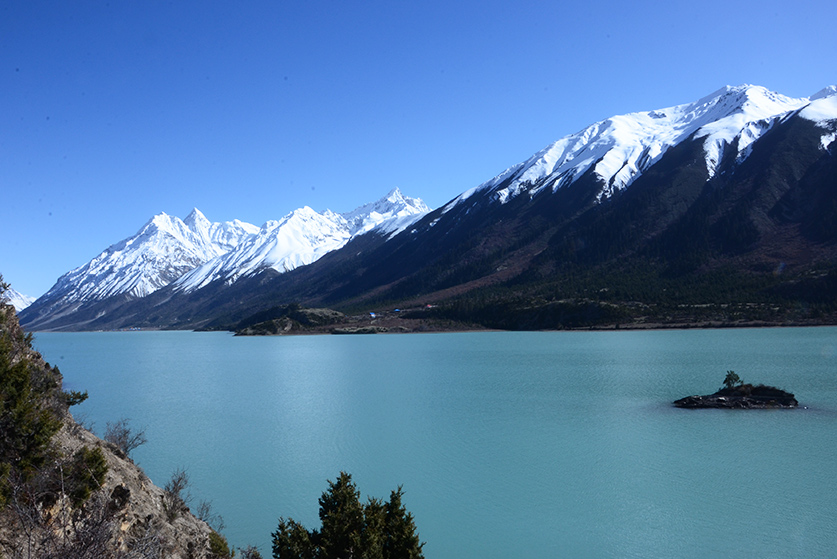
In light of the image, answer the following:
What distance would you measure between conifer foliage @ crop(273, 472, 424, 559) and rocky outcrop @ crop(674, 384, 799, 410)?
1128 inches

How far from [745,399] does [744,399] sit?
0.05m

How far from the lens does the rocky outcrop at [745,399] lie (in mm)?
34438

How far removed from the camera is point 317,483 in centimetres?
2320

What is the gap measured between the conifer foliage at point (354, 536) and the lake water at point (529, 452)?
5.57 meters

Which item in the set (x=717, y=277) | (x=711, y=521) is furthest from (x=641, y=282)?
(x=711, y=521)

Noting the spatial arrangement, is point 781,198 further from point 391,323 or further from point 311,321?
point 311,321

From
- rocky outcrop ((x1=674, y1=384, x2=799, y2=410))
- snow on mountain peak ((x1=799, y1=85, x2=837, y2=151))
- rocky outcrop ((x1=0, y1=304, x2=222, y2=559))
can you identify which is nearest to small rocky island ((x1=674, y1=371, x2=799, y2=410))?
rocky outcrop ((x1=674, y1=384, x2=799, y2=410))

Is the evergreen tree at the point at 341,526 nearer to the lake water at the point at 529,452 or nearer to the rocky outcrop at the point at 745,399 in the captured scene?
the lake water at the point at 529,452

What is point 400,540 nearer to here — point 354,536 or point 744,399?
point 354,536

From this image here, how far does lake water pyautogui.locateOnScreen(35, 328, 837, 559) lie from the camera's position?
17.8 meters

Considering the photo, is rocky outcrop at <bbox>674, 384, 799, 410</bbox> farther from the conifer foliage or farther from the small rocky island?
the conifer foliage

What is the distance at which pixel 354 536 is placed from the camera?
11547 millimetres

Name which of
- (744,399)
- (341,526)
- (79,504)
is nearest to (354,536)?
(341,526)

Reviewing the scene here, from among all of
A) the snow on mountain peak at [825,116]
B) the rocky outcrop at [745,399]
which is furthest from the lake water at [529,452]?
the snow on mountain peak at [825,116]
